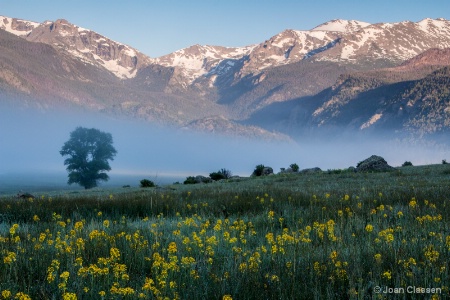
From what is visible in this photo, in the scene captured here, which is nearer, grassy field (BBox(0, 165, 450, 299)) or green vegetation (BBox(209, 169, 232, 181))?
grassy field (BBox(0, 165, 450, 299))

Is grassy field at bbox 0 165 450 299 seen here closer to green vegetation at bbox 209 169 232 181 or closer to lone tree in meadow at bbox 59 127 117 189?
green vegetation at bbox 209 169 232 181

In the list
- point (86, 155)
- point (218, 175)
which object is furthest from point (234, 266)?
point (86, 155)

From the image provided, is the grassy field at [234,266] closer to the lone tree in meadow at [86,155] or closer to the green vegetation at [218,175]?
the green vegetation at [218,175]

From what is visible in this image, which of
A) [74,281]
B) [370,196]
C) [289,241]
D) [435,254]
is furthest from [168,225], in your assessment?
[370,196]

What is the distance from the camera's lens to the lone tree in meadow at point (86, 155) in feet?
282

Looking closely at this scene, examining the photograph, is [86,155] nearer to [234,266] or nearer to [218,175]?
[218,175]

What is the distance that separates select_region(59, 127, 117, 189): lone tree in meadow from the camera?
85938mm

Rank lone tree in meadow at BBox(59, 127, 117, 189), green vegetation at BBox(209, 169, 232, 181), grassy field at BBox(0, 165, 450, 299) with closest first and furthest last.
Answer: grassy field at BBox(0, 165, 450, 299) < green vegetation at BBox(209, 169, 232, 181) < lone tree in meadow at BBox(59, 127, 117, 189)

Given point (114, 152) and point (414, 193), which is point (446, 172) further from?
point (114, 152)

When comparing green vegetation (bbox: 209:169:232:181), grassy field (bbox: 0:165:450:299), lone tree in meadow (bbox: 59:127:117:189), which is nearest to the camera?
grassy field (bbox: 0:165:450:299)

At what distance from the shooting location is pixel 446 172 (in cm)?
2664

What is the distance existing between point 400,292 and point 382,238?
2.46 meters

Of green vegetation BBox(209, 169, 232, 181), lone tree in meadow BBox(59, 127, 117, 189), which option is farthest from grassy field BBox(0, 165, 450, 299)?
lone tree in meadow BBox(59, 127, 117, 189)

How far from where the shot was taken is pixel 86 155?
3450 inches
